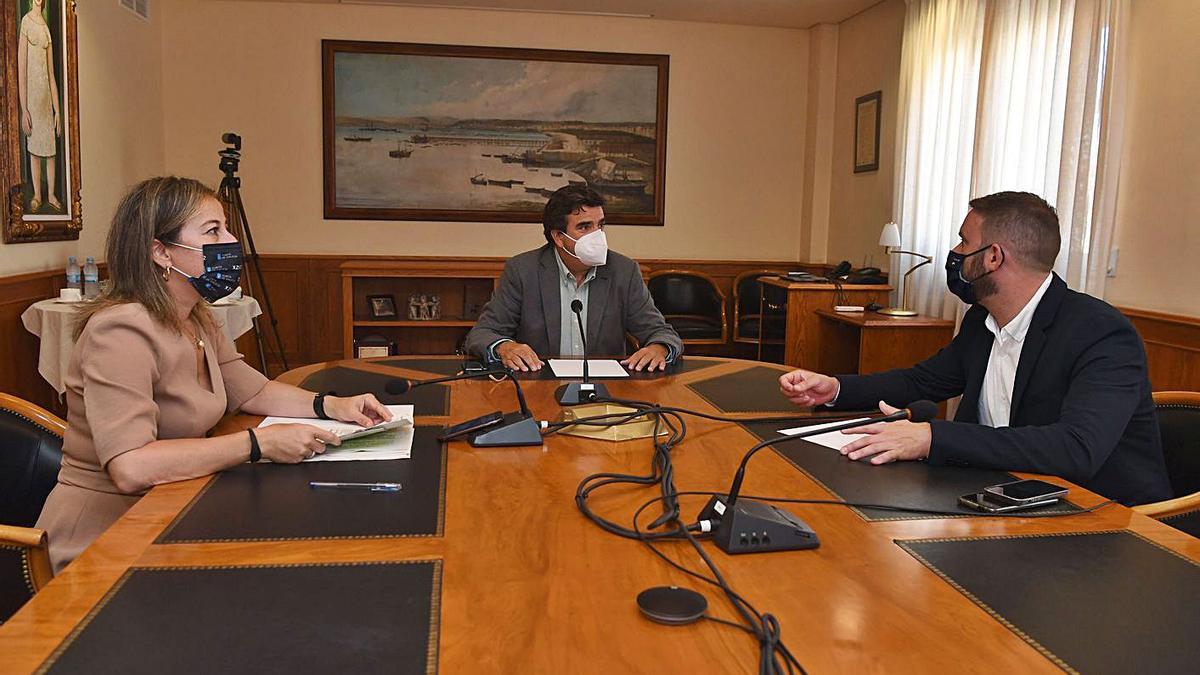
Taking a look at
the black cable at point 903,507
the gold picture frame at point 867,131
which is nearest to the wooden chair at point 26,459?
the black cable at point 903,507

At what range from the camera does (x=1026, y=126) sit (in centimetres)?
404

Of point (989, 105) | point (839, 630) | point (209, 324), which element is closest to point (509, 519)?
point (839, 630)

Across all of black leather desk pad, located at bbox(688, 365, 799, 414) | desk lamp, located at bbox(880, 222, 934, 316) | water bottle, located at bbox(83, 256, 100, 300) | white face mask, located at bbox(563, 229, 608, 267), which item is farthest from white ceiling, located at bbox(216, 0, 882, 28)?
black leather desk pad, located at bbox(688, 365, 799, 414)

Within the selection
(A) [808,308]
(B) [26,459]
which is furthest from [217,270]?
(A) [808,308]

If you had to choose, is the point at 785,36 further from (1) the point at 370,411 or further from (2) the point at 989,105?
(1) the point at 370,411

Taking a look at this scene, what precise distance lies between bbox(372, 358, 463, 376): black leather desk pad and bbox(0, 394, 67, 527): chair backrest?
101 centimetres

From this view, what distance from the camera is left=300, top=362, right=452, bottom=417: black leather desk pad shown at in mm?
2186

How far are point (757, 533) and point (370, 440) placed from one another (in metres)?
0.88

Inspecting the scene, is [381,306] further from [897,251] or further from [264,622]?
[264,622]

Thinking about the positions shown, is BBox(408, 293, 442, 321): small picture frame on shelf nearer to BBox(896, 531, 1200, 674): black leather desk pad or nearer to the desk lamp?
the desk lamp

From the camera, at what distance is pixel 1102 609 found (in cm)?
108

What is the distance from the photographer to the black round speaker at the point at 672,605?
40.2 inches

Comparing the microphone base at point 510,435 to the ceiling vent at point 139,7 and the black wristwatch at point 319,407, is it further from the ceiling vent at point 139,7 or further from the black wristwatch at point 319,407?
the ceiling vent at point 139,7

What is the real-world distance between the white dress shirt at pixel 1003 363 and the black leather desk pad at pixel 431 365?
56.1 inches
